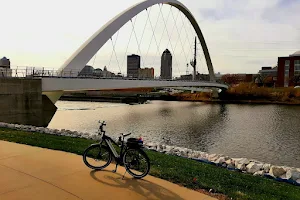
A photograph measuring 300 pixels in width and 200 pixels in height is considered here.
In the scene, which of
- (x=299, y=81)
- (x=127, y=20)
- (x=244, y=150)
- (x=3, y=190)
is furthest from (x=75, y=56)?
(x=299, y=81)

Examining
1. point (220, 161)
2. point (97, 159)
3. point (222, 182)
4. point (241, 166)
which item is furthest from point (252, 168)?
point (97, 159)

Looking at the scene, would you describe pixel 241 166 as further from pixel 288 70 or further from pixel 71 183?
pixel 288 70

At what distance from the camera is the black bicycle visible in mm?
4426

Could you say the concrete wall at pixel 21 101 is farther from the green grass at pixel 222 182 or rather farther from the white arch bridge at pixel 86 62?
the green grass at pixel 222 182

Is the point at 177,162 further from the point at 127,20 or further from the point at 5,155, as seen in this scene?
the point at 127,20

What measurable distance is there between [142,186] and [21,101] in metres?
11.2

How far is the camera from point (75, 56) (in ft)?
57.3

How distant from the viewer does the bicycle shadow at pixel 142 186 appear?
3861 millimetres

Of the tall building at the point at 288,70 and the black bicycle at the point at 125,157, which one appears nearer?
the black bicycle at the point at 125,157

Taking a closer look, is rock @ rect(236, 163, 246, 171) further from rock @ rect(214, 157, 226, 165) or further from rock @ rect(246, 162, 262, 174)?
rock @ rect(214, 157, 226, 165)

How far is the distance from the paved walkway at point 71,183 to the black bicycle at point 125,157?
5.3 inches

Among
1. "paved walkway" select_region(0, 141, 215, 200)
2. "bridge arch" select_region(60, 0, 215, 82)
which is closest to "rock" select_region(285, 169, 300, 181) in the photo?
"paved walkway" select_region(0, 141, 215, 200)

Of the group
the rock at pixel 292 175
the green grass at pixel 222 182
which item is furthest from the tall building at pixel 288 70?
the green grass at pixel 222 182

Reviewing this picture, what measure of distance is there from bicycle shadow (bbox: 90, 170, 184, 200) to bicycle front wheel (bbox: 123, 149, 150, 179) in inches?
4.5
